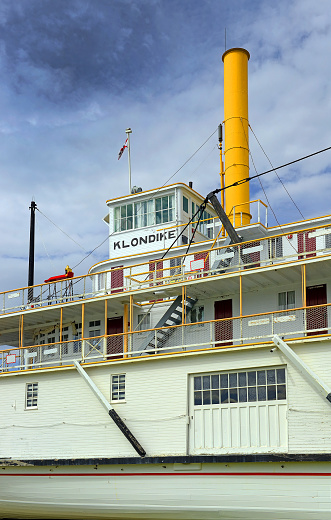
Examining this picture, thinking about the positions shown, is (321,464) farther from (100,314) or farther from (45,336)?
(45,336)

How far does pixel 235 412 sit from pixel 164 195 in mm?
14613

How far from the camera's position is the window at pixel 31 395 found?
2556cm

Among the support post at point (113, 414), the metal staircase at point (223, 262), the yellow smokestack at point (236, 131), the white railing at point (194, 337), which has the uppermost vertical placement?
the yellow smokestack at point (236, 131)

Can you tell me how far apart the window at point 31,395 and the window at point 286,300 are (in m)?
10.0

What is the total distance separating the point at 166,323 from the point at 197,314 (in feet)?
4.32

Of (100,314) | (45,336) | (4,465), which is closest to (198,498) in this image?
(4,465)

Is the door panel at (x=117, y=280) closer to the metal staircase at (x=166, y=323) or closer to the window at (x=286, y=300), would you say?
the metal staircase at (x=166, y=323)

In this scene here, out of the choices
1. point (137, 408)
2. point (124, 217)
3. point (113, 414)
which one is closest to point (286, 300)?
point (137, 408)

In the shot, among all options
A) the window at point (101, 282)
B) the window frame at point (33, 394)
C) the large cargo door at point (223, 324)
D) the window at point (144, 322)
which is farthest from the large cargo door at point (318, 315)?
the window frame at point (33, 394)

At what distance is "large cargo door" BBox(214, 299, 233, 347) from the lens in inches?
934

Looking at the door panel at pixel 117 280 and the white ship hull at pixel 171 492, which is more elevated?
the door panel at pixel 117 280

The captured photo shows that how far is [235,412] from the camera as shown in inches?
822

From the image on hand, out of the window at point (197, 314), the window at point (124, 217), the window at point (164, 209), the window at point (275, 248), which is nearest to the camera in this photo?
the window at point (275, 248)

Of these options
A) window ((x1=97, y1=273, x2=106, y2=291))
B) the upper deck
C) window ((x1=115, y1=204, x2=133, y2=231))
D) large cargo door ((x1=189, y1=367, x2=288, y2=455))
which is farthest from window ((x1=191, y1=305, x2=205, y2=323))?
window ((x1=115, y1=204, x2=133, y2=231))
